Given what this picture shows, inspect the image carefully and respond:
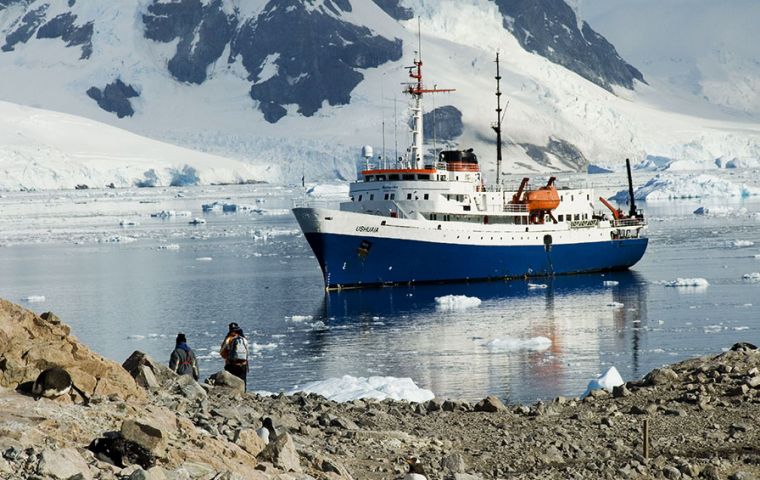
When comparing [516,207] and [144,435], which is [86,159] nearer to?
[516,207]

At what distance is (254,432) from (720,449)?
5592 mm

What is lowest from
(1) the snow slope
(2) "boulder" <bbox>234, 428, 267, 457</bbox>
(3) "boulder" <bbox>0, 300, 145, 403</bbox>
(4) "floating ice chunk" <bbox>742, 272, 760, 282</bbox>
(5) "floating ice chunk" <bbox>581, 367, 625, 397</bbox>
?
(5) "floating ice chunk" <bbox>581, 367, 625, 397</bbox>

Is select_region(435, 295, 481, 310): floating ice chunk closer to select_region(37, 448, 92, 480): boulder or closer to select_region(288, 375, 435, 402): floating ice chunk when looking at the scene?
select_region(288, 375, 435, 402): floating ice chunk

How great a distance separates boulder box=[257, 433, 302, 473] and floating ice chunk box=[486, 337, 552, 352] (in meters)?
16.9

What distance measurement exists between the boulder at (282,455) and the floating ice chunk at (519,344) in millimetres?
16911

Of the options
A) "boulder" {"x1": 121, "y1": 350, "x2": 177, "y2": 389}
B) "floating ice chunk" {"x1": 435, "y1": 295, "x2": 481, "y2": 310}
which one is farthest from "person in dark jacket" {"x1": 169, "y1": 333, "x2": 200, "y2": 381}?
"floating ice chunk" {"x1": 435, "y1": 295, "x2": 481, "y2": 310}

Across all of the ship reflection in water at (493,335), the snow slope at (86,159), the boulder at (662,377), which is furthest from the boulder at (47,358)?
the snow slope at (86,159)

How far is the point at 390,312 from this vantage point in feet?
127

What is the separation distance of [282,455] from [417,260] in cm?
3301

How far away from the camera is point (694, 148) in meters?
199

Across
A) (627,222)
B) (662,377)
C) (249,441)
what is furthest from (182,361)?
(627,222)

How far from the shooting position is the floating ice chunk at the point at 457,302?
3966 centimetres

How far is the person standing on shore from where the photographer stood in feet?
65.7

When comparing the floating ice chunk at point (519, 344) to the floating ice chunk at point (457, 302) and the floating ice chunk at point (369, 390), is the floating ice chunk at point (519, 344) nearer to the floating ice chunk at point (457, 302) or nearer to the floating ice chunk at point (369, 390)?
the floating ice chunk at point (369, 390)
